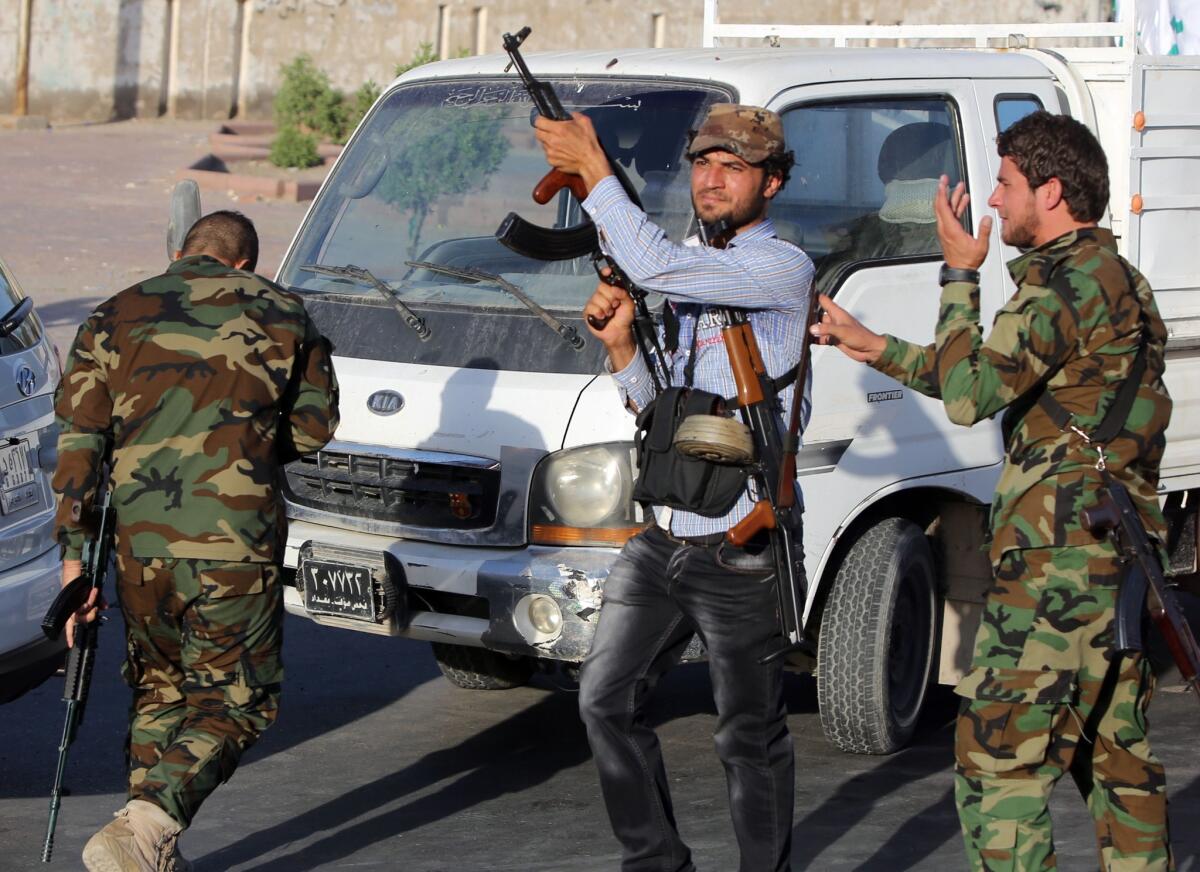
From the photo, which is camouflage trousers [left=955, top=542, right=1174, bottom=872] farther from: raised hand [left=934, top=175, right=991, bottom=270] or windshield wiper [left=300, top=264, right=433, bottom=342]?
windshield wiper [left=300, top=264, right=433, bottom=342]

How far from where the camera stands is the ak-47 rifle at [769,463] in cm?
420

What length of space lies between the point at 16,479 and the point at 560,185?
205 centimetres

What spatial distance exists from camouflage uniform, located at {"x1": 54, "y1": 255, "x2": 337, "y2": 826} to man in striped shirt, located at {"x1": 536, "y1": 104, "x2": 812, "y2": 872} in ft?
2.85

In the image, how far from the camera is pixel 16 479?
5355 mm

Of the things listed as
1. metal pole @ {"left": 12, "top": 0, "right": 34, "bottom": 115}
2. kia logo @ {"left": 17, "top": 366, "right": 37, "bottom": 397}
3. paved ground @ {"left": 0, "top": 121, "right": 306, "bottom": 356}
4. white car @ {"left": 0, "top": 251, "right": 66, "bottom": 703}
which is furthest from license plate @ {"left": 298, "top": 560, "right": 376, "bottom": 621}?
metal pole @ {"left": 12, "top": 0, "right": 34, "bottom": 115}

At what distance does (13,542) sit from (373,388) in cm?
111

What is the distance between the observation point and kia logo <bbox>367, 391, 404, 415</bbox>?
219 inches

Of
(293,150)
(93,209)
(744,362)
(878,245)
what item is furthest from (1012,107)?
(293,150)

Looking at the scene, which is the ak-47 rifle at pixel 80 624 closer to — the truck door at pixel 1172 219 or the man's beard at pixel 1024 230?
the man's beard at pixel 1024 230

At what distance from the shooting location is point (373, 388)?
5.64 m

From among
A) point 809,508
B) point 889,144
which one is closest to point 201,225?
point 809,508

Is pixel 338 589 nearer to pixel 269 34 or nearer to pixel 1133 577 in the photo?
pixel 1133 577

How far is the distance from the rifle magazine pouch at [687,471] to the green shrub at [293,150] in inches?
858

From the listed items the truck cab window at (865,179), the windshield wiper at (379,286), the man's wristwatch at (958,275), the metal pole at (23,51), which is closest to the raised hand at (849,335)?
the man's wristwatch at (958,275)
